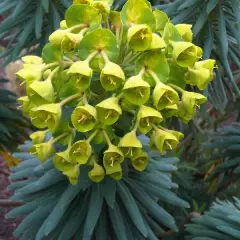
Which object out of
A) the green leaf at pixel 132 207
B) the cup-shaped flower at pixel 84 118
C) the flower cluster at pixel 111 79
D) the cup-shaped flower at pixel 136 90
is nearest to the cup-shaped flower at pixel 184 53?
the flower cluster at pixel 111 79

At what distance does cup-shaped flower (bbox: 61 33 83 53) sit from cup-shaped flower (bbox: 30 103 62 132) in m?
0.12

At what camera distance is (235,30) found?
1576 mm

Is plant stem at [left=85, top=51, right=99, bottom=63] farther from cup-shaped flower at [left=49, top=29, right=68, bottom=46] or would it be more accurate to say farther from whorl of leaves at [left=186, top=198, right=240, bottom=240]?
whorl of leaves at [left=186, top=198, right=240, bottom=240]

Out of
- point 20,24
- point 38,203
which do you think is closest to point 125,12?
point 38,203

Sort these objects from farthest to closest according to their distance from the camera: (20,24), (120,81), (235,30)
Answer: (20,24) < (235,30) < (120,81)

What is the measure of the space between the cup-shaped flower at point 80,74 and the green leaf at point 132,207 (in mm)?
472

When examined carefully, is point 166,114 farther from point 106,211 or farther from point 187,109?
point 106,211

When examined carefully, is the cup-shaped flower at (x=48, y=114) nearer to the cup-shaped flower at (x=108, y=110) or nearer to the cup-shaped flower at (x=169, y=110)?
→ the cup-shaped flower at (x=108, y=110)

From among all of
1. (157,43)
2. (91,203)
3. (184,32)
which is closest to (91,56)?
(157,43)

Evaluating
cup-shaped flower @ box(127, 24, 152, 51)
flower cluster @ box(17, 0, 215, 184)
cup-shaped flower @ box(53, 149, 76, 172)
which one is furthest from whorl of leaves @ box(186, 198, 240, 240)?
cup-shaped flower @ box(127, 24, 152, 51)

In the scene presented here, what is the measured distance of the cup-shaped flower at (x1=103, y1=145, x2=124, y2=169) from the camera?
1039 mm

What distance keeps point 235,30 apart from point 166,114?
2.14 feet

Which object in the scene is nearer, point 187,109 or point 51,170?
point 187,109

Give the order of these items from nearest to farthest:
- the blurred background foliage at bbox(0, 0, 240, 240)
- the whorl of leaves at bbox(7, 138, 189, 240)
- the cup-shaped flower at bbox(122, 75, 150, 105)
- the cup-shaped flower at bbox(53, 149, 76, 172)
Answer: the cup-shaped flower at bbox(122, 75, 150, 105) → the cup-shaped flower at bbox(53, 149, 76, 172) → the whorl of leaves at bbox(7, 138, 189, 240) → the blurred background foliage at bbox(0, 0, 240, 240)
